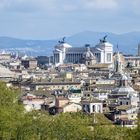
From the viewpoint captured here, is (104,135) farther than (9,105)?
No

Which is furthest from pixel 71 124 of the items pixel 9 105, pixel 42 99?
pixel 42 99

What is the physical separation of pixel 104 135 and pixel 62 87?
64.6 metres

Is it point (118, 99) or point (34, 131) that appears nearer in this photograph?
point (34, 131)

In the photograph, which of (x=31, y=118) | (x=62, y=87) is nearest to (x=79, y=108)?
(x=31, y=118)

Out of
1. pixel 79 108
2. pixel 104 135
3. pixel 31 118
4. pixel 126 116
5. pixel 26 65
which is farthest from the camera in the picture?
pixel 26 65

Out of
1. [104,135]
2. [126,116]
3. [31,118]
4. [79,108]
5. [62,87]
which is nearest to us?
[104,135]

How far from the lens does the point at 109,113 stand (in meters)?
72.4

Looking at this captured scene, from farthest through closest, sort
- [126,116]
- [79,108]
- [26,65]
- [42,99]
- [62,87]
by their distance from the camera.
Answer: [26,65] < [62,87] < [42,99] < [79,108] < [126,116]

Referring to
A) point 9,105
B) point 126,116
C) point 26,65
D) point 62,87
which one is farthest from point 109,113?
point 26,65

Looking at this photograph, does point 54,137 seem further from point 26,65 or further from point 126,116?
→ point 26,65

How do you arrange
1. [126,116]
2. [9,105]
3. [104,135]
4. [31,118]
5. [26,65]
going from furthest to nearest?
[26,65] < [126,116] < [9,105] < [31,118] < [104,135]

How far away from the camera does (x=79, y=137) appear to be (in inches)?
2032

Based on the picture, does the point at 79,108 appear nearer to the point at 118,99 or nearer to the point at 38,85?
the point at 118,99

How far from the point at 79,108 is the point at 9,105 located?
14197 mm
